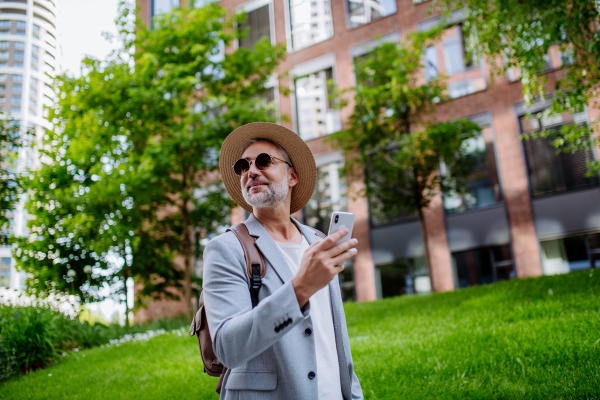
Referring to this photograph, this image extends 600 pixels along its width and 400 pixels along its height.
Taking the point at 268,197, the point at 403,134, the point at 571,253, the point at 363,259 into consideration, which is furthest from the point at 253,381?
the point at 363,259

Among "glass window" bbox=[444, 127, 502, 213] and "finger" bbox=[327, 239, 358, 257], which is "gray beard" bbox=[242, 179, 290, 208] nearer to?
"finger" bbox=[327, 239, 358, 257]

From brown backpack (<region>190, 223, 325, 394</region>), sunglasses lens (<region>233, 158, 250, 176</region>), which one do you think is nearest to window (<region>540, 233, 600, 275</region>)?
sunglasses lens (<region>233, 158, 250, 176</region>)

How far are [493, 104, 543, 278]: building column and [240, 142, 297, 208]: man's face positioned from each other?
19615mm

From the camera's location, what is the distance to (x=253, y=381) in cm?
201

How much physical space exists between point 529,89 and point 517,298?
12.6 feet

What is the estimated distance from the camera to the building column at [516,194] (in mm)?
19734

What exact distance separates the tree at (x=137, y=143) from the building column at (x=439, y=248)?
10.2 m

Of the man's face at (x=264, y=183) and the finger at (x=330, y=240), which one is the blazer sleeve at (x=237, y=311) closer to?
the finger at (x=330, y=240)

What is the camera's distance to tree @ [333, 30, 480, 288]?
14844mm

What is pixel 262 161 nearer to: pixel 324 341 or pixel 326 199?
pixel 324 341

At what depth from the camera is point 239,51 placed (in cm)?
1620

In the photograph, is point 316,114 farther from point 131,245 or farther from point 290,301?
point 290,301

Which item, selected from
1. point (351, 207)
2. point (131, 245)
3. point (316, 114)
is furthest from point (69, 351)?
point (316, 114)

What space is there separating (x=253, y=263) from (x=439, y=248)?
20.5 m
